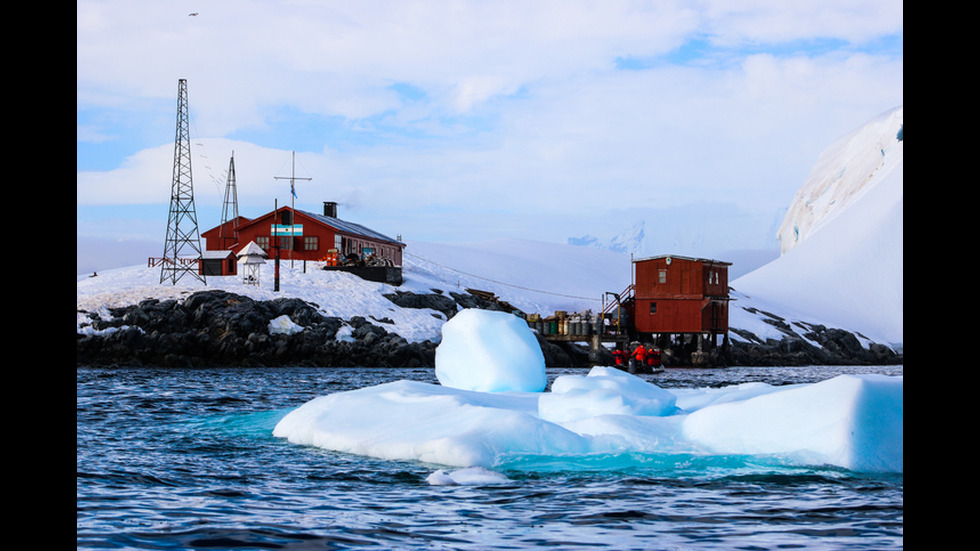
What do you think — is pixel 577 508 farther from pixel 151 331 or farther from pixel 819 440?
pixel 151 331

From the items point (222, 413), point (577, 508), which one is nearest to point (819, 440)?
point (577, 508)

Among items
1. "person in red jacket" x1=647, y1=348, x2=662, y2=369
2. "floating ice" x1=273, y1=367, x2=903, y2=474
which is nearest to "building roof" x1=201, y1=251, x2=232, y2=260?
"person in red jacket" x1=647, y1=348, x2=662, y2=369

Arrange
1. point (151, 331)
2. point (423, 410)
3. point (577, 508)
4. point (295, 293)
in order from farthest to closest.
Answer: point (295, 293)
point (151, 331)
point (423, 410)
point (577, 508)

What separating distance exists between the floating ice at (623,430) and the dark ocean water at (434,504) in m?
0.37

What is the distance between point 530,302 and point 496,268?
1511 inches

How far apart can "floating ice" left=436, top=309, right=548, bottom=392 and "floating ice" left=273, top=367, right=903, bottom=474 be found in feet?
17.3

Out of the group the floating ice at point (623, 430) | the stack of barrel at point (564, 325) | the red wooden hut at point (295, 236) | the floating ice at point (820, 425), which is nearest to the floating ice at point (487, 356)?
the floating ice at point (623, 430)

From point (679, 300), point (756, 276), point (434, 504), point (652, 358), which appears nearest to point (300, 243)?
point (679, 300)

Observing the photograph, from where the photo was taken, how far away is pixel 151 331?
37594 millimetres

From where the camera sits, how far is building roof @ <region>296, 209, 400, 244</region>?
56.6m

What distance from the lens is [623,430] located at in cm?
1130

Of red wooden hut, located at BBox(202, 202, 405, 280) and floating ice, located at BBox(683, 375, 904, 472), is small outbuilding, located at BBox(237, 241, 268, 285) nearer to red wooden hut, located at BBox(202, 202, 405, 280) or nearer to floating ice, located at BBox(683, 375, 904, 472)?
red wooden hut, located at BBox(202, 202, 405, 280)

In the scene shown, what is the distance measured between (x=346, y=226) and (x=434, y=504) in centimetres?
5248

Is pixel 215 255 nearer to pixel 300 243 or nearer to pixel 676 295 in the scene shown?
pixel 300 243
